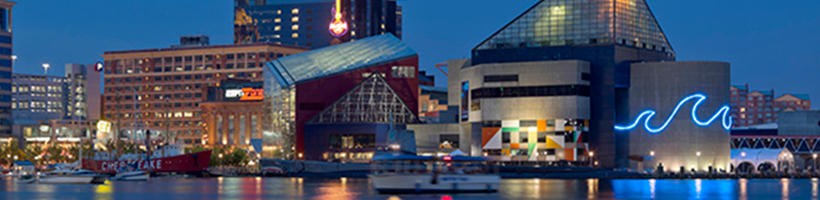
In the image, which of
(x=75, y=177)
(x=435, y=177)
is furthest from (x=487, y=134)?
(x=435, y=177)

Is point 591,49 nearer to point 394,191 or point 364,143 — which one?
point 364,143

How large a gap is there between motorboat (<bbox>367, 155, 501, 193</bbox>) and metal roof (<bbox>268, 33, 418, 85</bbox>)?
8464cm

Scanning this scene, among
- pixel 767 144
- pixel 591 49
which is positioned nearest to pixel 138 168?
pixel 591 49

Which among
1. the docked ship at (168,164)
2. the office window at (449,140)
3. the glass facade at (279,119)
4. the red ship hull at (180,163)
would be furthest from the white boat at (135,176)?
the office window at (449,140)

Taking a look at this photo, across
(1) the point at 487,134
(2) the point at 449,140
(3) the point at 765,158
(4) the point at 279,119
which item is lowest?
(3) the point at 765,158

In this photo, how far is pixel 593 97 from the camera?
161500 mm

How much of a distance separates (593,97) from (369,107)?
40.0 meters

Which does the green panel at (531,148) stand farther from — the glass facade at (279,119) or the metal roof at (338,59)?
the glass facade at (279,119)

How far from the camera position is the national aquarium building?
15712 centimetres

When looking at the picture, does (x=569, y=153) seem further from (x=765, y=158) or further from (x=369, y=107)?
(x=369, y=107)

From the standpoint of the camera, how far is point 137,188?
124m

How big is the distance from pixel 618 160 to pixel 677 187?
3752cm

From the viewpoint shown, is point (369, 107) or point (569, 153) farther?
point (369, 107)

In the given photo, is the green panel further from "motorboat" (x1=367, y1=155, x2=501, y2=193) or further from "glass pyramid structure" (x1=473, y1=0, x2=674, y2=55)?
"motorboat" (x1=367, y1=155, x2=501, y2=193)
